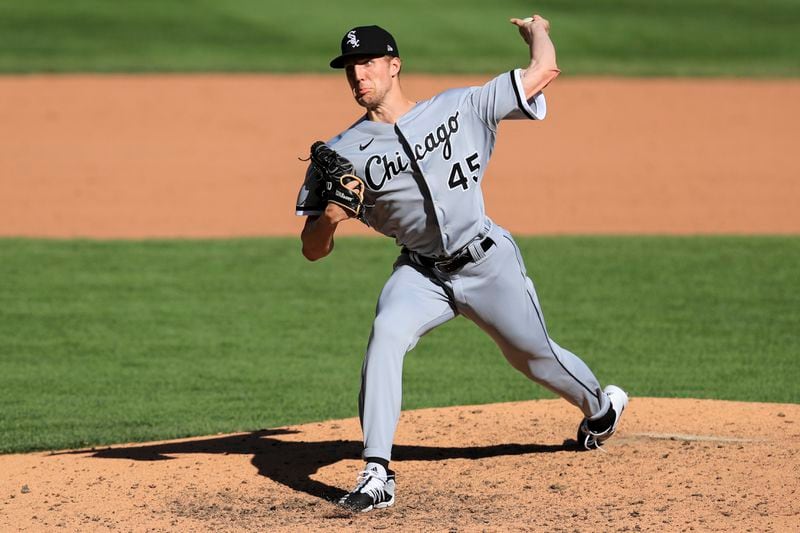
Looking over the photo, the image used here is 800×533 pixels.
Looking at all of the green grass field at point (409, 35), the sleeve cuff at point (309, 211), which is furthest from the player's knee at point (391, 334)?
the green grass field at point (409, 35)

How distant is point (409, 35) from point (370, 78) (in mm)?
17394

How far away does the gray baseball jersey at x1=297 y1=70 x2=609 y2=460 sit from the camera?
16.8 feet

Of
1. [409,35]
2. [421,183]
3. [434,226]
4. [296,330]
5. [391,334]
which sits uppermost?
[409,35]

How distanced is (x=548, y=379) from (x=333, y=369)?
2628 millimetres

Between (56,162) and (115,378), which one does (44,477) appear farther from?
(56,162)

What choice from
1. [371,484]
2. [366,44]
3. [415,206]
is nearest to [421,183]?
[415,206]

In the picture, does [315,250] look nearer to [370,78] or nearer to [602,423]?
[370,78]

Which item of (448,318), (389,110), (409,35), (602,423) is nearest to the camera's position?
(389,110)

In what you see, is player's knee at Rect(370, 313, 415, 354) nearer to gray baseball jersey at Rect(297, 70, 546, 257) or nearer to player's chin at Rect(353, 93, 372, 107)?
gray baseball jersey at Rect(297, 70, 546, 257)

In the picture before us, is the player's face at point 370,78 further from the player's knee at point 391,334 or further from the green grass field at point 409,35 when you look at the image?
the green grass field at point 409,35

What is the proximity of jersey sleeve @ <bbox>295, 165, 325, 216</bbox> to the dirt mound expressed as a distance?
115 cm

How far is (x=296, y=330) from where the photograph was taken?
28.9ft

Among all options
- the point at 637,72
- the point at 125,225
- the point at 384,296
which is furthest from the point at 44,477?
the point at 637,72

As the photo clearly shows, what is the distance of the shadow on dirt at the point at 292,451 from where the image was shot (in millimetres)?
5805
